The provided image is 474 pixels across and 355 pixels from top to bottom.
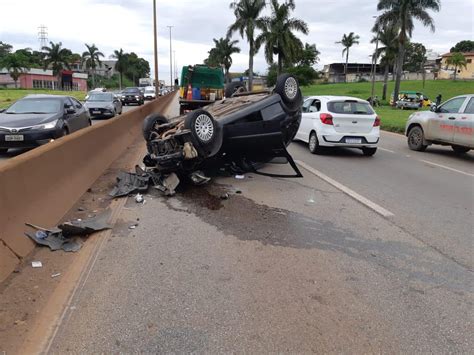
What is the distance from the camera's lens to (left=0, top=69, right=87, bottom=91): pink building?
98.8m

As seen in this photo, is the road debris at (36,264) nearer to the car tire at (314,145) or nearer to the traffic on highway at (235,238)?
the traffic on highway at (235,238)

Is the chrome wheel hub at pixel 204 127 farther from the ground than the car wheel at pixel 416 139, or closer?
farther from the ground

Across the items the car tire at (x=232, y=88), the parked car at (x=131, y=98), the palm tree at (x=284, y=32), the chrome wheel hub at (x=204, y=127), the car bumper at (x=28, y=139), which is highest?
the palm tree at (x=284, y=32)

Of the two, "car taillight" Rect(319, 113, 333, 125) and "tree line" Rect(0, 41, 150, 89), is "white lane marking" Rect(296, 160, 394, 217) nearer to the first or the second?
"car taillight" Rect(319, 113, 333, 125)

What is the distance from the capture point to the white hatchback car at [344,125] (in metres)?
11.5

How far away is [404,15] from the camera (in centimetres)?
4306

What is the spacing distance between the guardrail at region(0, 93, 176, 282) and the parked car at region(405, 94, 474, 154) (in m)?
9.16

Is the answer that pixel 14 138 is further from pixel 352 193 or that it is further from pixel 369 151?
pixel 369 151

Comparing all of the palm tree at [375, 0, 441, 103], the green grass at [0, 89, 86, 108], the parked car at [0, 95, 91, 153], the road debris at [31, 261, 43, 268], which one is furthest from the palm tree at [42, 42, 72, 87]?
the road debris at [31, 261, 43, 268]

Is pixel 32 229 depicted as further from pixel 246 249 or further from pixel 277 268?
pixel 277 268

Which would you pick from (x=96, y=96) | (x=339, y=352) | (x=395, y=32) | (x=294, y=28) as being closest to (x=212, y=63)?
(x=294, y=28)

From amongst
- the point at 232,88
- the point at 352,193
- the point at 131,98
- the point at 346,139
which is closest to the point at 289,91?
the point at 352,193

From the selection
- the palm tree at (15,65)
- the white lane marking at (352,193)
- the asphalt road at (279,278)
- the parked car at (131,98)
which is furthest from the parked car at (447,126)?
the palm tree at (15,65)

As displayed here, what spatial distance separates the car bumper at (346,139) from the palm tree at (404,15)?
34189mm
